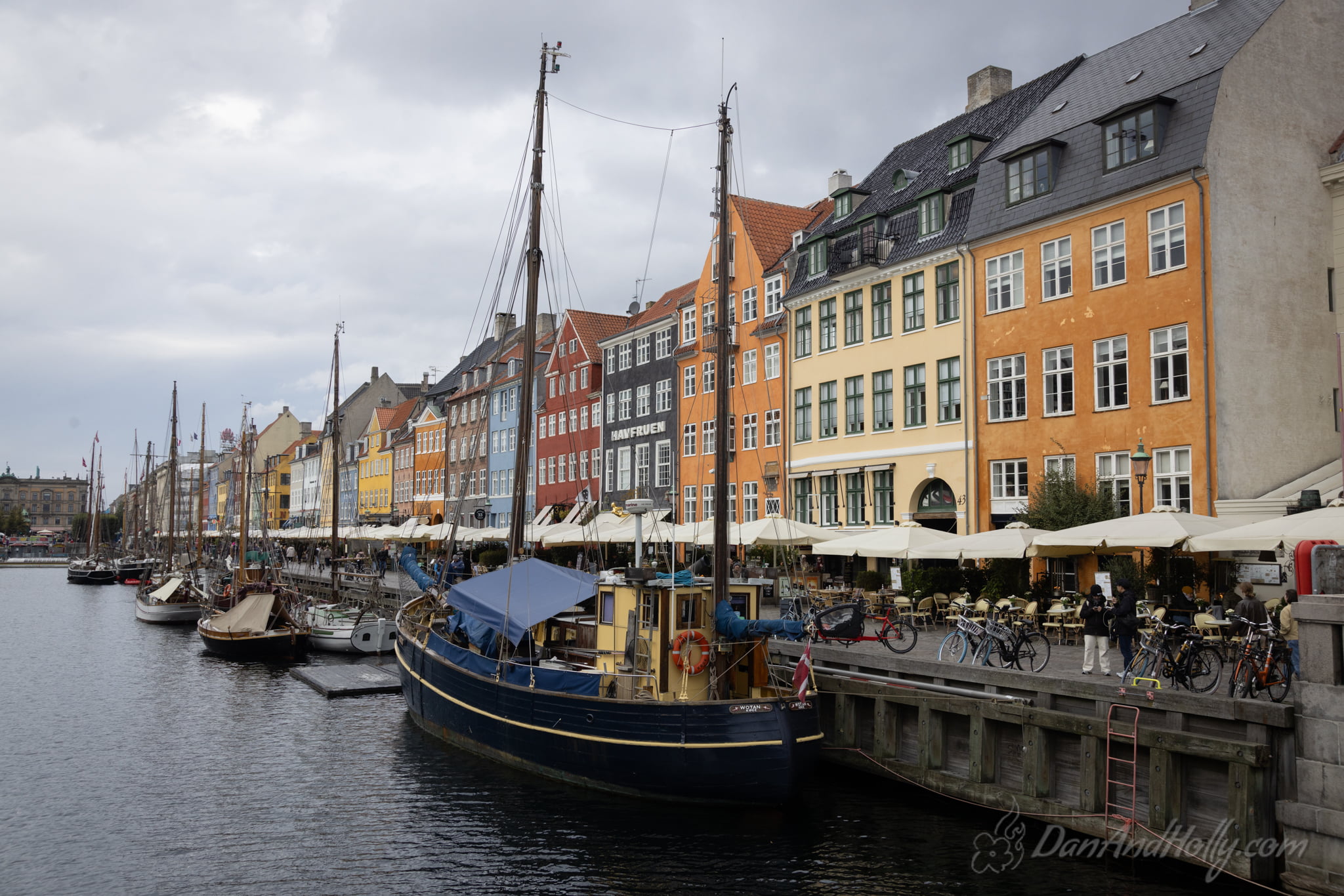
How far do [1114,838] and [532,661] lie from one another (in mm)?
9972

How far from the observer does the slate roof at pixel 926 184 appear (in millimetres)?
34562

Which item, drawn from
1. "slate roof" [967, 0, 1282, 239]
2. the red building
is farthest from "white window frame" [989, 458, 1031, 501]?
the red building

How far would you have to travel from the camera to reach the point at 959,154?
3556 centimetres

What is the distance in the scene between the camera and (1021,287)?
1241 inches

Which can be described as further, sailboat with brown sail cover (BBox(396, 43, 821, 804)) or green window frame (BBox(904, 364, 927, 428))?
green window frame (BBox(904, 364, 927, 428))

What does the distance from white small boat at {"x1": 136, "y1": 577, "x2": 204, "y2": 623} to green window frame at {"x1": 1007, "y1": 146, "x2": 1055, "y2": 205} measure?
137 ft

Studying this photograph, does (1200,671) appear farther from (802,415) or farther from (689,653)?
(802,415)

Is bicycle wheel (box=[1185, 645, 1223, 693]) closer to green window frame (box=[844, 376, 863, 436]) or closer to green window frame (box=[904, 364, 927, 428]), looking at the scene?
green window frame (box=[904, 364, 927, 428])

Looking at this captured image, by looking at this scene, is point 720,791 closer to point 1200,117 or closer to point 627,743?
point 627,743

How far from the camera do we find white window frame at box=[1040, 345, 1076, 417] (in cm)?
2986

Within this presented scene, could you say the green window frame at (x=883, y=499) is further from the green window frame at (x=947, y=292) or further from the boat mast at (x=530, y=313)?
the boat mast at (x=530, y=313)

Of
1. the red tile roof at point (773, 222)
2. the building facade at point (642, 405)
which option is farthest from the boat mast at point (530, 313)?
the building facade at point (642, 405)

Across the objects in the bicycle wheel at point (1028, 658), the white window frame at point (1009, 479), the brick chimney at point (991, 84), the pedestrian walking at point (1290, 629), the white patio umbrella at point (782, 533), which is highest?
the brick chimney at point (991, 84)

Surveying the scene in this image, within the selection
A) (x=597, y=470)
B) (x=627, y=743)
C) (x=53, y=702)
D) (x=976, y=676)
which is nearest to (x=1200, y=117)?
(x=976, y=676)
